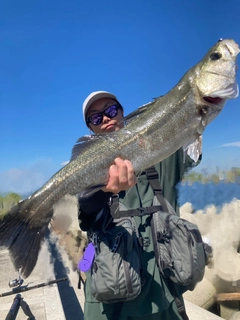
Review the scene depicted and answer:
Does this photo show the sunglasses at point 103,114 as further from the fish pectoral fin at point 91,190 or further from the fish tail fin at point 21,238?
the fish tail fin at point 21,238

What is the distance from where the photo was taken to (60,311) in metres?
5.59

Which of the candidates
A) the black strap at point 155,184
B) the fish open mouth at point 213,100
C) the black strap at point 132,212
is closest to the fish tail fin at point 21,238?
the black strap at point 132,212

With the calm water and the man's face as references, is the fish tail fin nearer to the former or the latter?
the man's face

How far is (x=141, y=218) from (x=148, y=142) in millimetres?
744

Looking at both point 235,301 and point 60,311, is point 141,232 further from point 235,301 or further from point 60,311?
point 235,301

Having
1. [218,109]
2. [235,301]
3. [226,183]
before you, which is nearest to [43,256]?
[235,301]

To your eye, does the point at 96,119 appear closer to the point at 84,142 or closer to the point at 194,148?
the point at 84,142

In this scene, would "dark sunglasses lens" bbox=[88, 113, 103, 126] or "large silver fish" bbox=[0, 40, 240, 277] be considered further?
"dark sunglasses lens" bbox=[88, 113, 103, 126]

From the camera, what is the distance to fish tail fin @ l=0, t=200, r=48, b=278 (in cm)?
256

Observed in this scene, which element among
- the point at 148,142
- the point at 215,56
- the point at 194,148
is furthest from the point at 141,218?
the point at 215,56

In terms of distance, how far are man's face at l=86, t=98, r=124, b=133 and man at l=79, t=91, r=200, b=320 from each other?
61cm

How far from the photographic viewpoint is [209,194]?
1712 cm

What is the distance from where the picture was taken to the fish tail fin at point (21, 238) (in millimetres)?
2562

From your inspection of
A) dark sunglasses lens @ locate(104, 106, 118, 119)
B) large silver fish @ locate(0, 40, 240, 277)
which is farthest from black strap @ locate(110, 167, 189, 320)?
dark sunglasses lens @ locate(104, 106, 118, 119)
